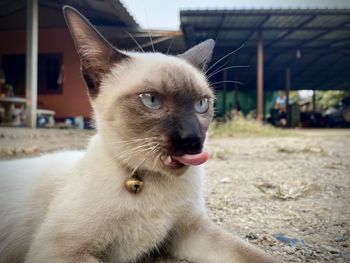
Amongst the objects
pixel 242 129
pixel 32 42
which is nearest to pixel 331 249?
pixel 32 42

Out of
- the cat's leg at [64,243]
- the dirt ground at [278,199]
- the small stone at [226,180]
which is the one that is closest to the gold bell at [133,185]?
the cat's leg at [64,243]

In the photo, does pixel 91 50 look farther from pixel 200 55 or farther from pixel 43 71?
pixel 43 71

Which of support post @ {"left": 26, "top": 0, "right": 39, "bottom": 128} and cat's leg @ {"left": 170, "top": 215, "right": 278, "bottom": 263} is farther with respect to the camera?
support post @ {"left": 26, "top": 0, "right": 39, "bottom": 128}

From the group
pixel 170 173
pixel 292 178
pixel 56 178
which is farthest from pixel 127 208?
pixel 292 178

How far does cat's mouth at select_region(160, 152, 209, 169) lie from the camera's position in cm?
64

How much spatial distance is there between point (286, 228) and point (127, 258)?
44 cm

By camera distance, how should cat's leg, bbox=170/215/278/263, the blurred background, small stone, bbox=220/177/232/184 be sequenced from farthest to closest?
small stone, bbox=220/177/232/184 → the blurred background → cat's leg, bbox=170/215/278/263

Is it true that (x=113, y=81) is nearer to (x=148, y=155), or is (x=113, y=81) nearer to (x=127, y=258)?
(x=148, y=155)

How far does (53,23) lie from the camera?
122cm

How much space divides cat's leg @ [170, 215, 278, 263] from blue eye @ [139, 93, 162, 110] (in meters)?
0.29

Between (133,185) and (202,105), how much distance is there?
24 cm

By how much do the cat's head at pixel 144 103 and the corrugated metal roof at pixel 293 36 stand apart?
1.53 feet

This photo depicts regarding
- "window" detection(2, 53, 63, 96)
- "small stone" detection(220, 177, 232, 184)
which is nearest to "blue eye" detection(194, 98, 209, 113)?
"window" detection(2, 53, 63, 96)

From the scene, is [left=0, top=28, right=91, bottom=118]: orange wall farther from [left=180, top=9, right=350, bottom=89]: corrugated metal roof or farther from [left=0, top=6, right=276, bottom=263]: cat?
[left=180, top=9, right=350, bottom=89]: corrugated metal roof
